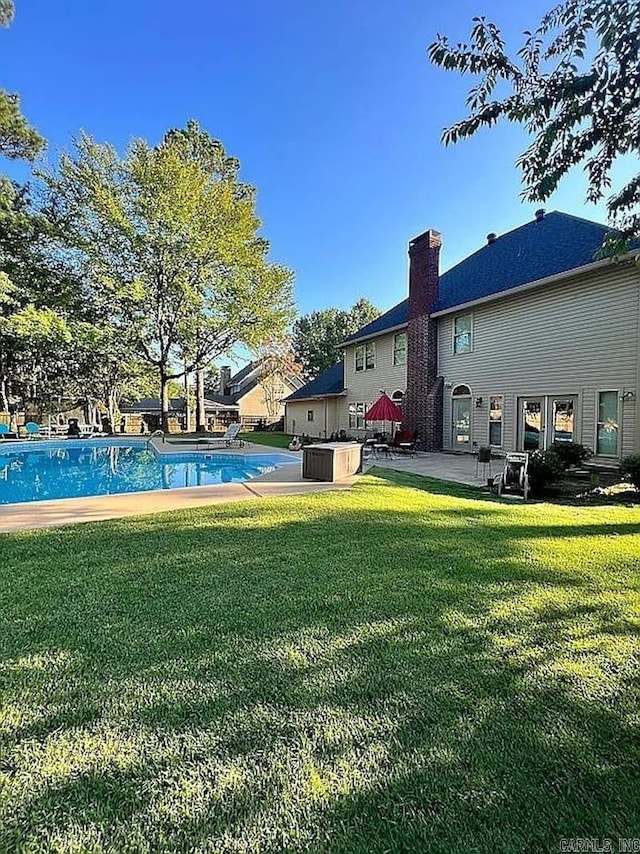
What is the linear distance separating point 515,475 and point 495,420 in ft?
21.9

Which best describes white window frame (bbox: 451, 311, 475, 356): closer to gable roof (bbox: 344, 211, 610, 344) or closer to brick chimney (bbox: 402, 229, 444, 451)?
gable roof (bbox: 344, 211, 610, 344)

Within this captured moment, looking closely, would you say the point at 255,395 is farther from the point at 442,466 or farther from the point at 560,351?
the point at 560,351

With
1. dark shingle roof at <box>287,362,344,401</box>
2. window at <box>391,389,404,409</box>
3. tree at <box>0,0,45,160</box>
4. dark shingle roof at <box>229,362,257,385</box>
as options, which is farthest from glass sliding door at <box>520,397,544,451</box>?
dark shingle roof at <box>229,362,257,385</box>

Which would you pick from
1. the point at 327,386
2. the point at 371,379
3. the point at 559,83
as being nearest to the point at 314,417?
the point at 327,386

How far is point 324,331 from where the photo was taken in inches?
1826

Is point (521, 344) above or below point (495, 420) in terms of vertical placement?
above

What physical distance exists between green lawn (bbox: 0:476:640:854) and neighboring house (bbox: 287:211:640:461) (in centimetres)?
899

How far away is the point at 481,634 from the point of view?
10.7 ft

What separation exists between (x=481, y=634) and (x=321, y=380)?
2709 centimetres

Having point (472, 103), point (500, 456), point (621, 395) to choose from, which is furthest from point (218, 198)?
point (472, 103)

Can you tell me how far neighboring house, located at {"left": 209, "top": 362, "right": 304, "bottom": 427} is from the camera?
44.4 metres

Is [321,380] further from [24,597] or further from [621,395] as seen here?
[24,597]

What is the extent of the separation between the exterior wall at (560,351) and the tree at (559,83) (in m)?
8.68

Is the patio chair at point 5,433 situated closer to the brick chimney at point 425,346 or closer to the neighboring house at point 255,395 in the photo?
the neighboring house at point 255,395
